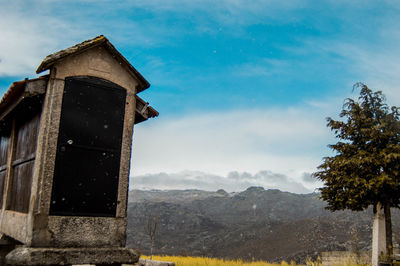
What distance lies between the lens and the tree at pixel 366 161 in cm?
1268

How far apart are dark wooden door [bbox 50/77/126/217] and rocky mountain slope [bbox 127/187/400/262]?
2187cm

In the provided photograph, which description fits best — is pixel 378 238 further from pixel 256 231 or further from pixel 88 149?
pixel 256 231

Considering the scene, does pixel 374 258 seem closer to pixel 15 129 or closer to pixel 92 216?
pixel 92 216

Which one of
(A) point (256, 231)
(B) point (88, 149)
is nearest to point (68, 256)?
(B) point (88, 149)

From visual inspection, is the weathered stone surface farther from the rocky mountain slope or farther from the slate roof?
the rocky mountain slope

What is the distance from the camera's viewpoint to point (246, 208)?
208 feet

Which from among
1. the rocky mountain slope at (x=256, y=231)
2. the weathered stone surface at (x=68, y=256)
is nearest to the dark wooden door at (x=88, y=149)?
the weathered stone surface at (x=68, y=256)

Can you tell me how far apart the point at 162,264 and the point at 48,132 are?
20.9ft

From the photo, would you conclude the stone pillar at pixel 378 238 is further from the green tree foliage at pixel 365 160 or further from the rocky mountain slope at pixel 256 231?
the rocky mountain slope at pixel 256 231

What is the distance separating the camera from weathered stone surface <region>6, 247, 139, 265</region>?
4.95 m

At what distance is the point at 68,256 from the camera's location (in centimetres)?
520

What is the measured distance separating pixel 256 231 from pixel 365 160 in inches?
1179

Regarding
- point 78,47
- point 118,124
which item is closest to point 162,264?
point 118,124

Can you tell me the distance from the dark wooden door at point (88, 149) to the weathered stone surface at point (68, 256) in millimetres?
597
